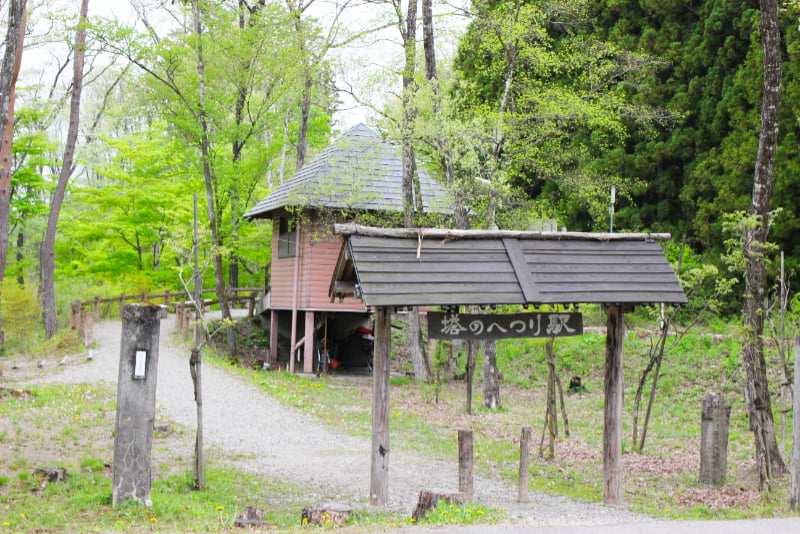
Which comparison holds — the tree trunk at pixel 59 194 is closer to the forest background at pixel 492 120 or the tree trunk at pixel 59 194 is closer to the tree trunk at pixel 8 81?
the forest background at pixel 492 120

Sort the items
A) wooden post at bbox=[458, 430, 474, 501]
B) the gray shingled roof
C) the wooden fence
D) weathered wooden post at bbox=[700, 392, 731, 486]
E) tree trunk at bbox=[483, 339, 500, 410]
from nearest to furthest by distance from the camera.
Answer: wooden post at bbox=[458, 430, 474, 501] → weathered wooden post at bbox=[700, 392, 731, 486] → tree trunk at bbox=[483, 339, 500, 410] → the gray shingled roof → the wooden fence

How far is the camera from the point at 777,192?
17.1 metres

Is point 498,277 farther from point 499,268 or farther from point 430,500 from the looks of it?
point 430,500

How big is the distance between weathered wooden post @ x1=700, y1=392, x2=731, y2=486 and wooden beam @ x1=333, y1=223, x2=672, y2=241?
103 inches

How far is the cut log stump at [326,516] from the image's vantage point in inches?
261

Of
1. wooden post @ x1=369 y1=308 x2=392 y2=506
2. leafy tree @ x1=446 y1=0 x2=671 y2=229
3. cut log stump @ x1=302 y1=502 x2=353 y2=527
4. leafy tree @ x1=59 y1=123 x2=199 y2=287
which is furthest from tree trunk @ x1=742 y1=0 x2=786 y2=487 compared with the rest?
leafy tree @ x1=59 y1=123 x2=199 y2=287

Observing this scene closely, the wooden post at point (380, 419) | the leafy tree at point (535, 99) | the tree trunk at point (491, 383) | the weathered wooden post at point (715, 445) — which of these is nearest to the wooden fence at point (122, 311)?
the tree trunk at point (491, 383)

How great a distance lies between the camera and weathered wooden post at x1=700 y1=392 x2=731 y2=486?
31.2 feet

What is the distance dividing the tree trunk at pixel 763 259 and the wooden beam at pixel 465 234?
5.33 feet

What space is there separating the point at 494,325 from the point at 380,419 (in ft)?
5.76

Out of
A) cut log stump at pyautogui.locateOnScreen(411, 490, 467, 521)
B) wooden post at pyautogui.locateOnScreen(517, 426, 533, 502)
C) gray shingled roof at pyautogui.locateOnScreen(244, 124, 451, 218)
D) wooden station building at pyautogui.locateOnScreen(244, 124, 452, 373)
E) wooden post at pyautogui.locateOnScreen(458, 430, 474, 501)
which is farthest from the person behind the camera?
wooden station building at pyautogui.locateOnScreen(244, 124, 452, 373)

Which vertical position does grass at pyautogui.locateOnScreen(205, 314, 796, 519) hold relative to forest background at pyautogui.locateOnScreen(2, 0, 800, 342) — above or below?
below

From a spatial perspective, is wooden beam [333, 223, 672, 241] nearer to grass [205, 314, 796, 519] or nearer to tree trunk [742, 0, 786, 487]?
tree trunk [742, 0, 786, 487]

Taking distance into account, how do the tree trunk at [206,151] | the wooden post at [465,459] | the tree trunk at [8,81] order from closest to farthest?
the wooden post at [465,459], the tree trunk at [8,81], the tree trunk at [206,151]
